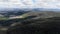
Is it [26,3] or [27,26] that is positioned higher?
Result: [26,3]

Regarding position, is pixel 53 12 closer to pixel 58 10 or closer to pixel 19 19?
pixel 58 10

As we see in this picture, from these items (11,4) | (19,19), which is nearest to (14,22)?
(19,19)

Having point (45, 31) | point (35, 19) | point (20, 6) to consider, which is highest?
point (20, 6)

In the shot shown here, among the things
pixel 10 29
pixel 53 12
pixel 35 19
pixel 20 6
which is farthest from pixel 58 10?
pixel 10 29

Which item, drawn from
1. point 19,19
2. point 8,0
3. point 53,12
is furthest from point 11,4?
point 53,12

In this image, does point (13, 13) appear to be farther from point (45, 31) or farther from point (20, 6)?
point (45, 31)

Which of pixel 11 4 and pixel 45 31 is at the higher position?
pixel 11 4

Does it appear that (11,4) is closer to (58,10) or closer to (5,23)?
(5,23)
